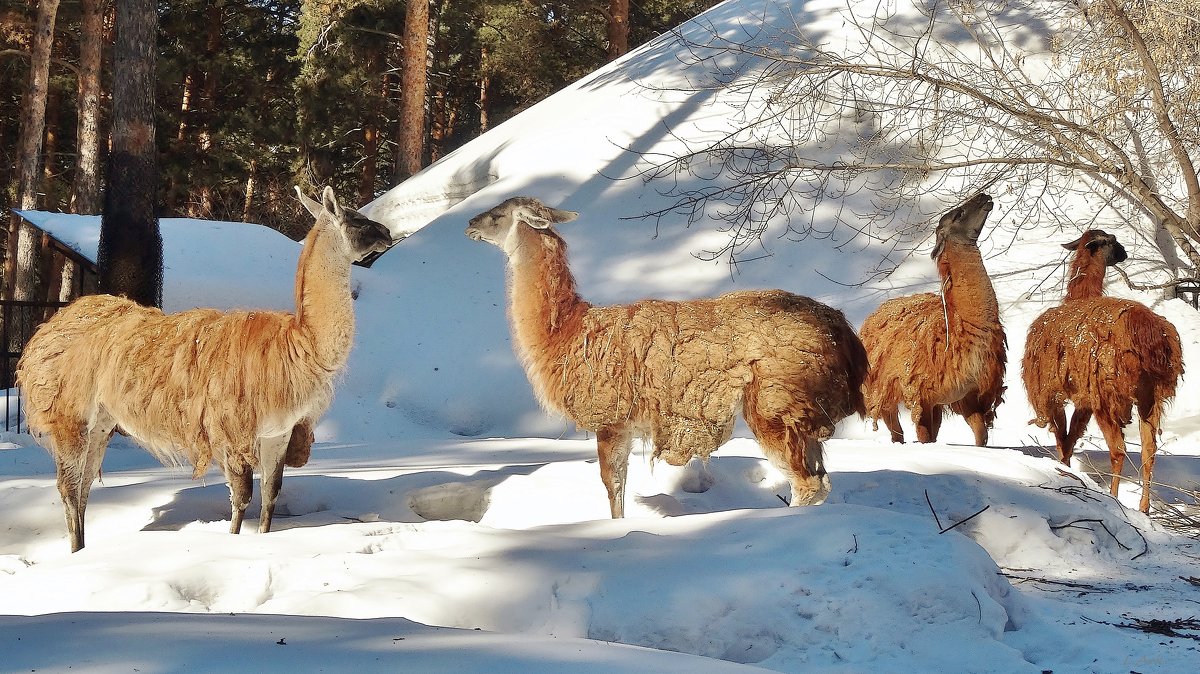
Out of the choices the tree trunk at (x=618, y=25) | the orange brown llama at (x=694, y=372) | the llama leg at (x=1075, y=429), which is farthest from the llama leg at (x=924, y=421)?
the tree trunk at (x=618, y=25)

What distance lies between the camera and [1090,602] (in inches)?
205

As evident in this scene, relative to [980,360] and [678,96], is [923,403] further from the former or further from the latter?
[678,96]

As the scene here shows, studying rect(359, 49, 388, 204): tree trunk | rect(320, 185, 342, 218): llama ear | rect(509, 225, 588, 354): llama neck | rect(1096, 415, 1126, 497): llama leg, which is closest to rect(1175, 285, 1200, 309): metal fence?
rect(1096, 415, 1126, 497): llama leg

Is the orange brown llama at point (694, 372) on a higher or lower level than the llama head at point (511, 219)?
lower

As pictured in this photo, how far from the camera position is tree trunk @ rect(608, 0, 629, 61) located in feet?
83.8

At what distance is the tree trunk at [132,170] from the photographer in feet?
38.5

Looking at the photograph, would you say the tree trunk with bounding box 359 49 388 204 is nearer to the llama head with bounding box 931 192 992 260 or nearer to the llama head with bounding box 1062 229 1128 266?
the llama head with bounding box 1062 229 1128 266

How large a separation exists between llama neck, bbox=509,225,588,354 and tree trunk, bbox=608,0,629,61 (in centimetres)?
1997

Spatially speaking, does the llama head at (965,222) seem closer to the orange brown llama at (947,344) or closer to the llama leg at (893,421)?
the orange brown llama at (947,344)

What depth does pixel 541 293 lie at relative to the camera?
263 inches

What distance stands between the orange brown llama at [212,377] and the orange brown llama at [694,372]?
48.9 inches

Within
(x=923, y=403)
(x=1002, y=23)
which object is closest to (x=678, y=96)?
(x=1002, y=23)

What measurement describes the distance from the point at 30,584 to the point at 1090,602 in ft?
16.4

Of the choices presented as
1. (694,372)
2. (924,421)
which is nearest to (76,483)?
(694,372)
